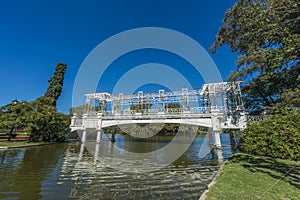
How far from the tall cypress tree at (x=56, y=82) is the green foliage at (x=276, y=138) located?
30.6 meters

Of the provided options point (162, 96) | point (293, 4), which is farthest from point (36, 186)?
point (162, 96)

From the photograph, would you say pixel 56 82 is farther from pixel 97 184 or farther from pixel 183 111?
pixel 97 184

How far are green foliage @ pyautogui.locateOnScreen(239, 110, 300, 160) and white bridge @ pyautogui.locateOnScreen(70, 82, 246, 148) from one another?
4.90 m

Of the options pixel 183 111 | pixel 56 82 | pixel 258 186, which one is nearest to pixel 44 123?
pixel 56 82

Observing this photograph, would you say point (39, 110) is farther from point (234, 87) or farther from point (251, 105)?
point (251, 105)

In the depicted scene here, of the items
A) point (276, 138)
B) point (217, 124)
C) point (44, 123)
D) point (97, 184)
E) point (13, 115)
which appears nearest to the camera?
point (97, 184)

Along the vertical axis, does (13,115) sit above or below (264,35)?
below

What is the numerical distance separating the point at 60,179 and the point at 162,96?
1436 cm

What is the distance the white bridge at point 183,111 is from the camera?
48.6 feet

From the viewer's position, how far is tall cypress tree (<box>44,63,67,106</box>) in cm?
2825

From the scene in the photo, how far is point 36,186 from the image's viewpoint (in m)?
5.34

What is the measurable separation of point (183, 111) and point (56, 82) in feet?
82.0

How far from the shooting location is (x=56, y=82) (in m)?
28.8

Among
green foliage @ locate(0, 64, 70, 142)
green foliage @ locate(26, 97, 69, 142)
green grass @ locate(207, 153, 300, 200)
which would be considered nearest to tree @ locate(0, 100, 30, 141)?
green foliage @ locate(0, 64, 70, 142)
